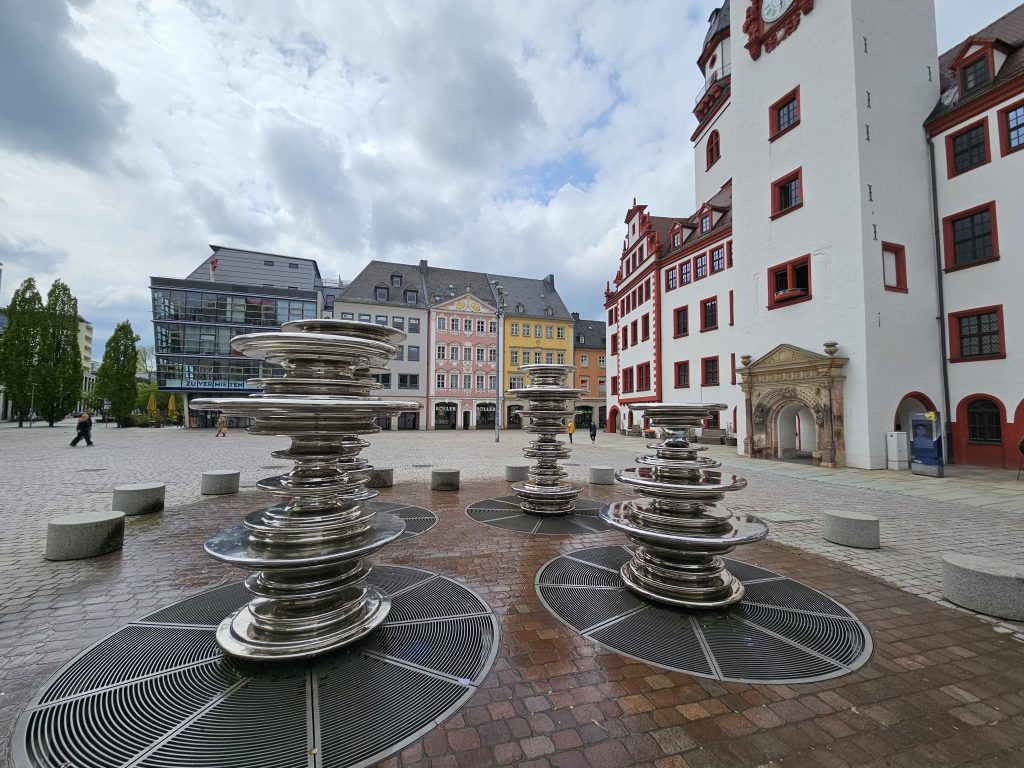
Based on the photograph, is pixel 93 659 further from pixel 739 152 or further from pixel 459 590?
pixel 739 152

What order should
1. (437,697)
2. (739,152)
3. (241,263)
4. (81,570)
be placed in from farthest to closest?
(241,263)
(739,152)
(81,570)
(437,697)

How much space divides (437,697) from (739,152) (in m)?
25.2

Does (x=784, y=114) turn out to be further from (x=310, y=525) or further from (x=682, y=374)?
(x=310, y=525)

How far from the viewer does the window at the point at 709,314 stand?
25781 mm

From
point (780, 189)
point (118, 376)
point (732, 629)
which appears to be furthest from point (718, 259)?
point (118, 376)

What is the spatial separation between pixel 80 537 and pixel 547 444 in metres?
6.99

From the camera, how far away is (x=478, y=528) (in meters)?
6.92

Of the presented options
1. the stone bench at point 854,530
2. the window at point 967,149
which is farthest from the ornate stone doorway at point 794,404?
the stone bench at point 854,530

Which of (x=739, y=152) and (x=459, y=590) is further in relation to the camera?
(x=739, y=152)

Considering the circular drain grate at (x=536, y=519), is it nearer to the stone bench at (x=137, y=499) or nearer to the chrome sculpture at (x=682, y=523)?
the chrome sculpture at (x=682, y=523)

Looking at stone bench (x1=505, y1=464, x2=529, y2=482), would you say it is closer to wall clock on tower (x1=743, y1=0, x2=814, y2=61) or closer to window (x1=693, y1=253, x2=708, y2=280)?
window (x1=693, y1=253, x2=708, y2=280)

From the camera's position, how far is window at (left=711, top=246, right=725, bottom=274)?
25.0 m

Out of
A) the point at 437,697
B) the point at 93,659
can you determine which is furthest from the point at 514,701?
the point at 93,659

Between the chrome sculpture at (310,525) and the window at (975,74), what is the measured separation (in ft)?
80.4
